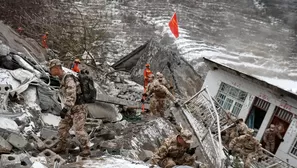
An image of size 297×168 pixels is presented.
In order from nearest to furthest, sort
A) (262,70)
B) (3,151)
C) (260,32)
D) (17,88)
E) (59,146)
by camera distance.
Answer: (3,151)
(59,146)
(17,88)
(262,70)
(260,32)

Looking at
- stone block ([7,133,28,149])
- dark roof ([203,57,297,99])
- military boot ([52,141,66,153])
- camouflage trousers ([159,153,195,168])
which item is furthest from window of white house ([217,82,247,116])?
stone block ([7,133,28,149])

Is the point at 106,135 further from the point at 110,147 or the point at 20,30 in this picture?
the point at 20,30

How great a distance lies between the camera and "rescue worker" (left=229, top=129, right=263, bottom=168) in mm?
8797

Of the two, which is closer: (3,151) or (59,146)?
Answer: (3,151)

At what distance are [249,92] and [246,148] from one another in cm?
526

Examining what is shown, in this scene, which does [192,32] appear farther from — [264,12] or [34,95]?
[34,95]

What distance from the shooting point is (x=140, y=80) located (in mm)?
15594

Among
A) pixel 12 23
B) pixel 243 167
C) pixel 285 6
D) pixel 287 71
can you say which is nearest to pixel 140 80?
pixel 12 23

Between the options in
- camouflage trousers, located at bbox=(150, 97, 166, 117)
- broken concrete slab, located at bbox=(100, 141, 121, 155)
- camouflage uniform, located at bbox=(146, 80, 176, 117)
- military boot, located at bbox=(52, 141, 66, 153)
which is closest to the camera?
military boot, located at bbox=(52, 141, 66, 153)

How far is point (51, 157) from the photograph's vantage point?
A: 5316mm

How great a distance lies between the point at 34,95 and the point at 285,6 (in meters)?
33.5

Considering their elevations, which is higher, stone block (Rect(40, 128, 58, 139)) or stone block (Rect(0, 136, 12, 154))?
stone block (Rect(0, 136, 12, 154))

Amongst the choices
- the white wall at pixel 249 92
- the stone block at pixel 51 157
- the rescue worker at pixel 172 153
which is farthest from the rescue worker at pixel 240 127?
the stone block at pixel 51 157

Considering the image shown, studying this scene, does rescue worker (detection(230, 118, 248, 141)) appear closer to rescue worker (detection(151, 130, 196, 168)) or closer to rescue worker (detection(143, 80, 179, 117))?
rescue worker (detection(143, 80, 179, 117))
